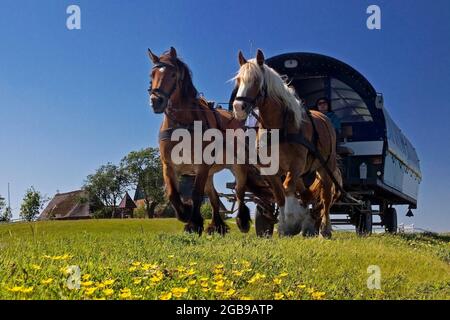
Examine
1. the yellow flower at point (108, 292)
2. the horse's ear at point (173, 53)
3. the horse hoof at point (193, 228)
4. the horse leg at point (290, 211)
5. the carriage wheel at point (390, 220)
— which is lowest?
the carriage wheel at point (390, 220)

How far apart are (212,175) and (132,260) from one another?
4.75 m

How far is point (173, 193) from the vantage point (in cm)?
891

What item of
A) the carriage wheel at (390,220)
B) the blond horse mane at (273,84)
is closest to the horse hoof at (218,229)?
the blond horse mane at (273,84)

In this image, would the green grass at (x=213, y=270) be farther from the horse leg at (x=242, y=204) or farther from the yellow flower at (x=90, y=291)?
the horse leg at (x=242, y=204)

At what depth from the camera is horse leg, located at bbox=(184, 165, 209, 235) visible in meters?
8.77

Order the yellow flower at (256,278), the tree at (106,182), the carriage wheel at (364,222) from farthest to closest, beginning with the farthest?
the tree at (106,182) < the carriage wheel at (364,222) < the yellow flower at (256,278)

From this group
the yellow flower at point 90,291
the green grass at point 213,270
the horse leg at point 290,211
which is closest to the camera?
the yellow flower at point 90,291

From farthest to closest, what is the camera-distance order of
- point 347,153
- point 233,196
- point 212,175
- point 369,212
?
point 369,212 → point 347,153 → point 233,196 → point 212,175

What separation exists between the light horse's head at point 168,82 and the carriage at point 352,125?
305cm

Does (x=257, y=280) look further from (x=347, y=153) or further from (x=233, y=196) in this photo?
(x=347, y=153)

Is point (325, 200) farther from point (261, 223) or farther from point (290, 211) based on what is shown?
point (261, 223)

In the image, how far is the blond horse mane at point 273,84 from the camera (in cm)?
799
